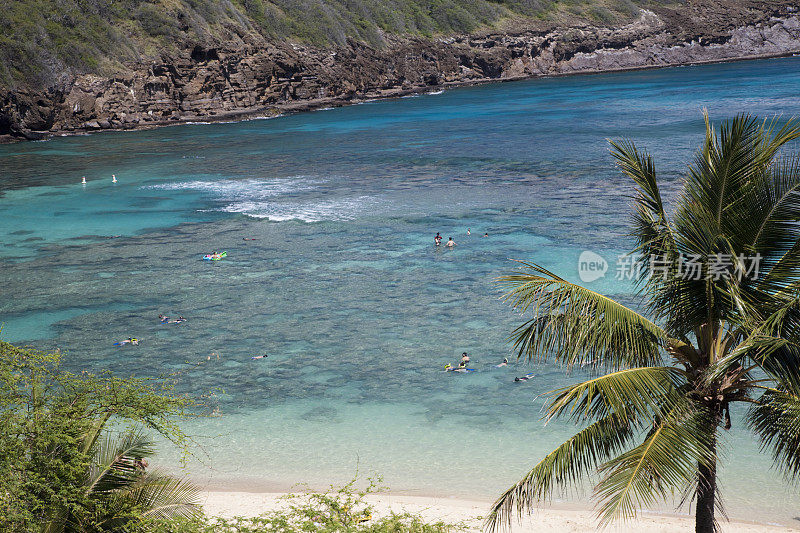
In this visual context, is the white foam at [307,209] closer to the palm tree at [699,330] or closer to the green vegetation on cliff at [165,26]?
the palm tree at [699,330]

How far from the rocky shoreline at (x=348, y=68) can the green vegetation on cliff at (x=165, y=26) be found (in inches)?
85.7

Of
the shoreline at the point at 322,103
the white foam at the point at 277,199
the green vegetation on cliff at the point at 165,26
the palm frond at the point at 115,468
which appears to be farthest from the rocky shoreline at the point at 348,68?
the palm frond at the point at 115,468

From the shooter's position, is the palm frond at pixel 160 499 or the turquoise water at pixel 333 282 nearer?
the palm frond at pixel 160 499

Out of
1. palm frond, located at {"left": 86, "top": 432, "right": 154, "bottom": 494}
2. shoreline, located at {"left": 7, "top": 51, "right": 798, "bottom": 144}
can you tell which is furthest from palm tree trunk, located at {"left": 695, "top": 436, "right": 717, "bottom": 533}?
shoreline, located at {"left": 7, "top": 51, "right": 798, "bottom": 144}

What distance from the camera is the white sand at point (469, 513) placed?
12.6 m

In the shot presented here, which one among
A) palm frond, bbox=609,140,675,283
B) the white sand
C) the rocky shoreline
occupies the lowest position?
the white sand

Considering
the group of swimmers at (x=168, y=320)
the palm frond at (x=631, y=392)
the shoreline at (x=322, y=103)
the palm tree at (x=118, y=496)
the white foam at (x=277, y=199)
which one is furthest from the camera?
the shoreline at (x=322, y=103)

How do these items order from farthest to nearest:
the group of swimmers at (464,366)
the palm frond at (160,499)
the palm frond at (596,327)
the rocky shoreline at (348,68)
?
1. the rocky shoreline at (348,68)
2. the group of swimmers at (464,366)
3. the palm frond at (160,499)
4. the palm frond at (596,327)

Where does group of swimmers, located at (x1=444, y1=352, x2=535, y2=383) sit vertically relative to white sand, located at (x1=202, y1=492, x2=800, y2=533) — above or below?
above

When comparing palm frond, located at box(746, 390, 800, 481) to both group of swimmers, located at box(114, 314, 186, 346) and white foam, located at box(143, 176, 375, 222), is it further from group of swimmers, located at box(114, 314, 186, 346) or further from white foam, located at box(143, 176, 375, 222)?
white foam, located at box(143, 176, 375, 222)

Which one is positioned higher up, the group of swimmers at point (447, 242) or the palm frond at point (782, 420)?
the palm frond at point (782, 420)

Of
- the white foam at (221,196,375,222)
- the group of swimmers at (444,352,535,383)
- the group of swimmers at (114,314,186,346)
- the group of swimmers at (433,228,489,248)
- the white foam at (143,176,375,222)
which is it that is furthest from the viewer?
the white foam at (143,176,375,222)

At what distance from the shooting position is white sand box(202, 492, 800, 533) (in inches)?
497

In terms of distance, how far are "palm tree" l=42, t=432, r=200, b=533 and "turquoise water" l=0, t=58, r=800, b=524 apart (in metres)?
5.75
